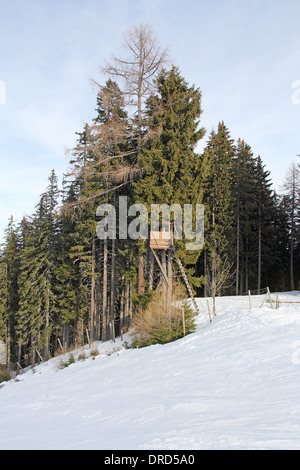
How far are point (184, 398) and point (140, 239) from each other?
42.8ft

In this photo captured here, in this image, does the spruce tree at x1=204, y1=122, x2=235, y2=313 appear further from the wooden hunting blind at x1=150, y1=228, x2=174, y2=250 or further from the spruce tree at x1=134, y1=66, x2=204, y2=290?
the wooden hunting blind at x1=150, y1=228, x2=174, y2=250

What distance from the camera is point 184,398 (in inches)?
299

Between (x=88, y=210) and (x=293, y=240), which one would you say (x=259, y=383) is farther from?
(x=293, y=240)

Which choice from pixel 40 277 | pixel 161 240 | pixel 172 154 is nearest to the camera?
pixel 161 240

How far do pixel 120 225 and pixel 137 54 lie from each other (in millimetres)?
10796

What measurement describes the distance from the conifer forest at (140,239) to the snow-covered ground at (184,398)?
3.46 metres

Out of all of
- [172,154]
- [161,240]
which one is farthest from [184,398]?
[172,154]

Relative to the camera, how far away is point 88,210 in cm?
2492

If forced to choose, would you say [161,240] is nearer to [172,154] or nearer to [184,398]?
[172,154]

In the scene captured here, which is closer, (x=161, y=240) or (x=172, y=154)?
(x=161, y=240)

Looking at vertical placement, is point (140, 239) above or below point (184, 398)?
above

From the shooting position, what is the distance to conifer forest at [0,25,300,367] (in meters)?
19.8

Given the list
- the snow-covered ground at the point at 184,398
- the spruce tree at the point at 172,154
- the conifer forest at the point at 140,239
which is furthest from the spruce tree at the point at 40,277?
the snow-covered ground at the point at 184,398
